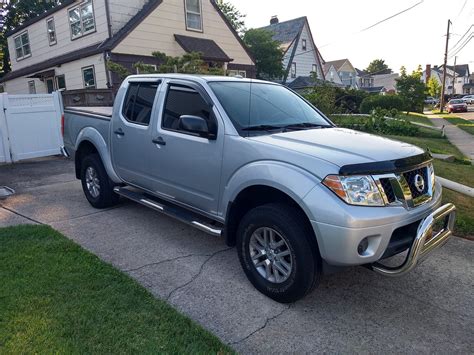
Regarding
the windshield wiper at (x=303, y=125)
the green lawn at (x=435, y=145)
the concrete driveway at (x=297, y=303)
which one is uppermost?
the windshield wiper at (x=303, y=125)

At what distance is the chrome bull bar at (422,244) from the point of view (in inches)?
115

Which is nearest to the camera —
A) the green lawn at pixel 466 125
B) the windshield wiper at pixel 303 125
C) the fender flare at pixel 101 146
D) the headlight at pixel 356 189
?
the headlight at pixel 356 189

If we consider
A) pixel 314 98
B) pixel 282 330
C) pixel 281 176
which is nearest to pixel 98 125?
pixel 281 176

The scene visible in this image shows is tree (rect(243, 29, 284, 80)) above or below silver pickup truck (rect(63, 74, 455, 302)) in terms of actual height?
above

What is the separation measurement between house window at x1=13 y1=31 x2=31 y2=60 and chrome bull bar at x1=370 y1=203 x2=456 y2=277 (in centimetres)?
2464

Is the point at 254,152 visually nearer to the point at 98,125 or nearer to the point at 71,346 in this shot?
the point at 71,346

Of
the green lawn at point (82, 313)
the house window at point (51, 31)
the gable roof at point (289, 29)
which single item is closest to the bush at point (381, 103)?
the gable roof at point (289, 29)

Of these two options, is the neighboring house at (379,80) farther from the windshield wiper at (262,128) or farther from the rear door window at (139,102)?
the windshield wiper at (262,128)

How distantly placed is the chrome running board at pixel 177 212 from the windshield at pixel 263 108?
1023 mm

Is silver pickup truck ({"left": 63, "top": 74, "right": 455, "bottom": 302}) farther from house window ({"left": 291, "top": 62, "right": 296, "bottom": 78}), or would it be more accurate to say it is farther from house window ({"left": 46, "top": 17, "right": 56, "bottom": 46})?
house window ({"left": 291, "top": 62, "right": 296, "bottom": 78})

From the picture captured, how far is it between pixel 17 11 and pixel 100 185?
32.1 m

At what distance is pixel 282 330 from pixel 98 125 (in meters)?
4.02

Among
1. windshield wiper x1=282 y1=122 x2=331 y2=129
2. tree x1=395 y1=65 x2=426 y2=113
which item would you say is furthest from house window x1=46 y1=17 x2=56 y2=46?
tree x1=395 y1=65 x2=426 y2=113

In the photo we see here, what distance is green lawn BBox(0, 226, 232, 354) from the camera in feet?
9.01
